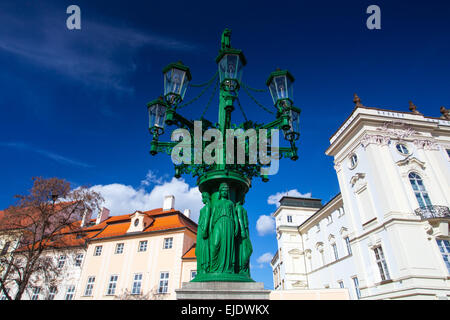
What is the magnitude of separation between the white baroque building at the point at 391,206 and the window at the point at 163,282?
666 inches

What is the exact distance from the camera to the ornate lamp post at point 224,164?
15.4ft

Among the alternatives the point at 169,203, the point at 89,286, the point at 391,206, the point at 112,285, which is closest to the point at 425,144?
the point at 391,206

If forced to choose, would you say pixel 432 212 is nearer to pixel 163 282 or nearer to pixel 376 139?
pixel 376 139

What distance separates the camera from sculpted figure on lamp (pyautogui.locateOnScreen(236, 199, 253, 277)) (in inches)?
186

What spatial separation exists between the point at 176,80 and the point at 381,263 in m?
20.9

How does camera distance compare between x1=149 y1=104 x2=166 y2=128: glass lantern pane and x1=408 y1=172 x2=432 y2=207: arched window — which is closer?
x1=149 y1=104 x2=166 y2=128: glass lantern pane

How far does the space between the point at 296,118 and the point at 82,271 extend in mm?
31038

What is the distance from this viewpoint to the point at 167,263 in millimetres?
25859

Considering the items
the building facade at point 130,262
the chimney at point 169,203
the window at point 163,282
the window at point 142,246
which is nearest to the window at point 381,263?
the building facade at point 130,262

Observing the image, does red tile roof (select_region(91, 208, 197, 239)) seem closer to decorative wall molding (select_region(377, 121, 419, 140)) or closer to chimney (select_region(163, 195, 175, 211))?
chimney (select_region(163, 195, 175, 211))

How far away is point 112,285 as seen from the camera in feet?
88.0

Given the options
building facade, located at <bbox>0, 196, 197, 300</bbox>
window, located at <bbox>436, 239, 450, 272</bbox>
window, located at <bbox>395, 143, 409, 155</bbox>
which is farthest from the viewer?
building facade, located at <bbox>0, 196, 197, 300</bbox>

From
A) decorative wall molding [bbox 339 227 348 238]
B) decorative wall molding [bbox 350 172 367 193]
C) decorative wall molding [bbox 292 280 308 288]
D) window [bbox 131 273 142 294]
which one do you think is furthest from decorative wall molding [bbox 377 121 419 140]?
window [bbox 131 273 142 294]
